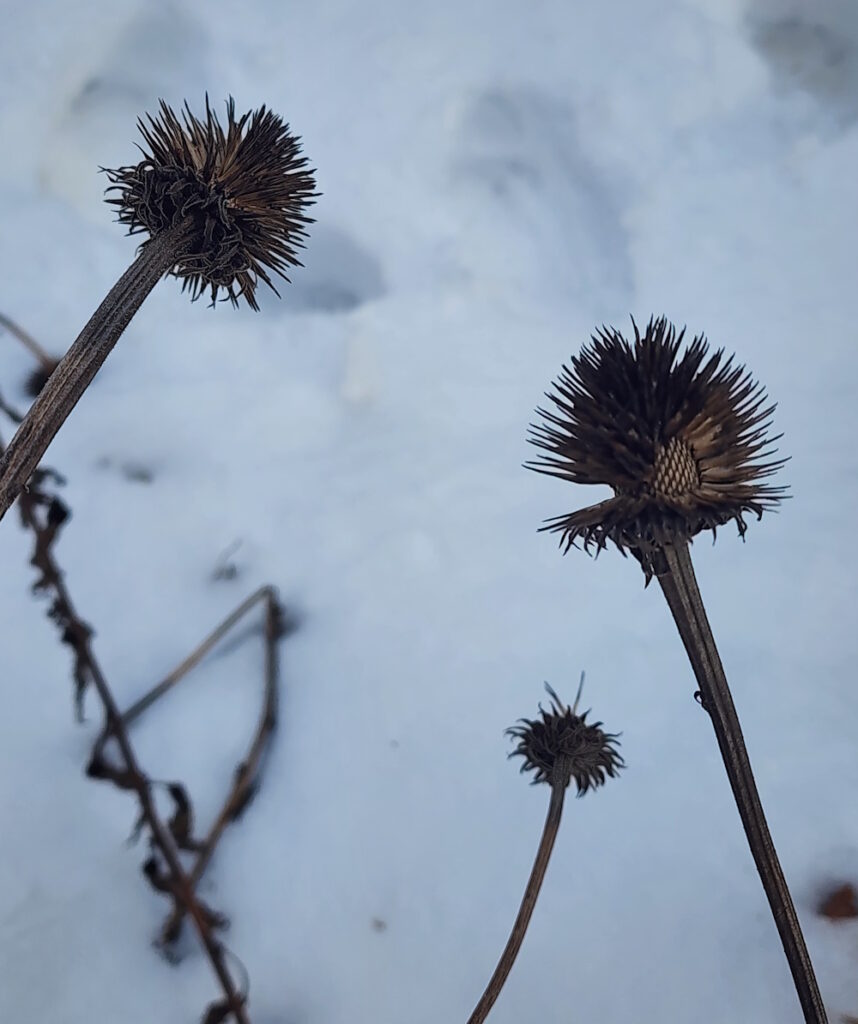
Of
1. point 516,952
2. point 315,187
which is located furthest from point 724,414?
point 516,952

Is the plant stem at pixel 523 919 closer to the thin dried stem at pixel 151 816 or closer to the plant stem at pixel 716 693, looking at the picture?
the plant stem at pixel 716 693

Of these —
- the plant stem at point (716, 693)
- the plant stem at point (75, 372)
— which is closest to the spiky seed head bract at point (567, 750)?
the plant stem at point (716, 693)

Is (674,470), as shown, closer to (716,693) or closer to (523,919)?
(716,693)

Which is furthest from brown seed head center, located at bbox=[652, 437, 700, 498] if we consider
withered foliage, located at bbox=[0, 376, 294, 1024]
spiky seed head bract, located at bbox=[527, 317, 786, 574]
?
withered foliage, located at bbox=[0, 376, 294, 1024]

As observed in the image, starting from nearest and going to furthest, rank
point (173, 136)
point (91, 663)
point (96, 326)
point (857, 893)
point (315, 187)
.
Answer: point (91, 663)
point (96, 326)
point (173, 136)
point (315, 187)
point (857, 893)

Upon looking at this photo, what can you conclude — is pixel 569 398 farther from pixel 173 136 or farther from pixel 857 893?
pixel 857 893

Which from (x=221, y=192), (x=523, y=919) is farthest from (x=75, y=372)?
(x=523, y=919)

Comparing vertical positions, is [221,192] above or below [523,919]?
above
